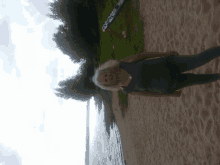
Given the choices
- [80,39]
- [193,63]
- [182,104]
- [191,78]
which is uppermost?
[80,39]

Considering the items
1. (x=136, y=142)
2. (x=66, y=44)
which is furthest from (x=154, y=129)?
(x=66, y=44)

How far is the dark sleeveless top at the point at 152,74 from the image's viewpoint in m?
1.51

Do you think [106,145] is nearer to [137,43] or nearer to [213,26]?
[137,43]

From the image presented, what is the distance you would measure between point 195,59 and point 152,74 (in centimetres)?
46

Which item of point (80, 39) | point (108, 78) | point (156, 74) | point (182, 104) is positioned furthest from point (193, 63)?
point (80, 39)

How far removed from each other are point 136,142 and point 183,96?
3.11 metres

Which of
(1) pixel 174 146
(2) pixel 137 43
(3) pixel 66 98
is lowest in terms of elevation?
(1) pixel 174 146

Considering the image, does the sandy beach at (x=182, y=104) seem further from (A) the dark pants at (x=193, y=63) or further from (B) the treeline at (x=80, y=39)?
(B) the treeline at (x=80, y=39)

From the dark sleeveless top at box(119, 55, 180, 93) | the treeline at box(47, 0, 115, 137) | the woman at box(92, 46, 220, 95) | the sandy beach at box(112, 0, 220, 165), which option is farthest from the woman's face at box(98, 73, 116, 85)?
the treeline at box(47, 0, 115, 137)

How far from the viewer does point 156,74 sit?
1.54 meters

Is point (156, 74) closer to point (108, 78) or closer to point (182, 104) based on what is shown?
point (108, 78)

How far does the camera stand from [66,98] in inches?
516

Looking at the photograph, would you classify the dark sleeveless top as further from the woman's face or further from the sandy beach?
the sandy beach

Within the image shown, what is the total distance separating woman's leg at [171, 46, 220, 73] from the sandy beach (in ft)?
2.43
